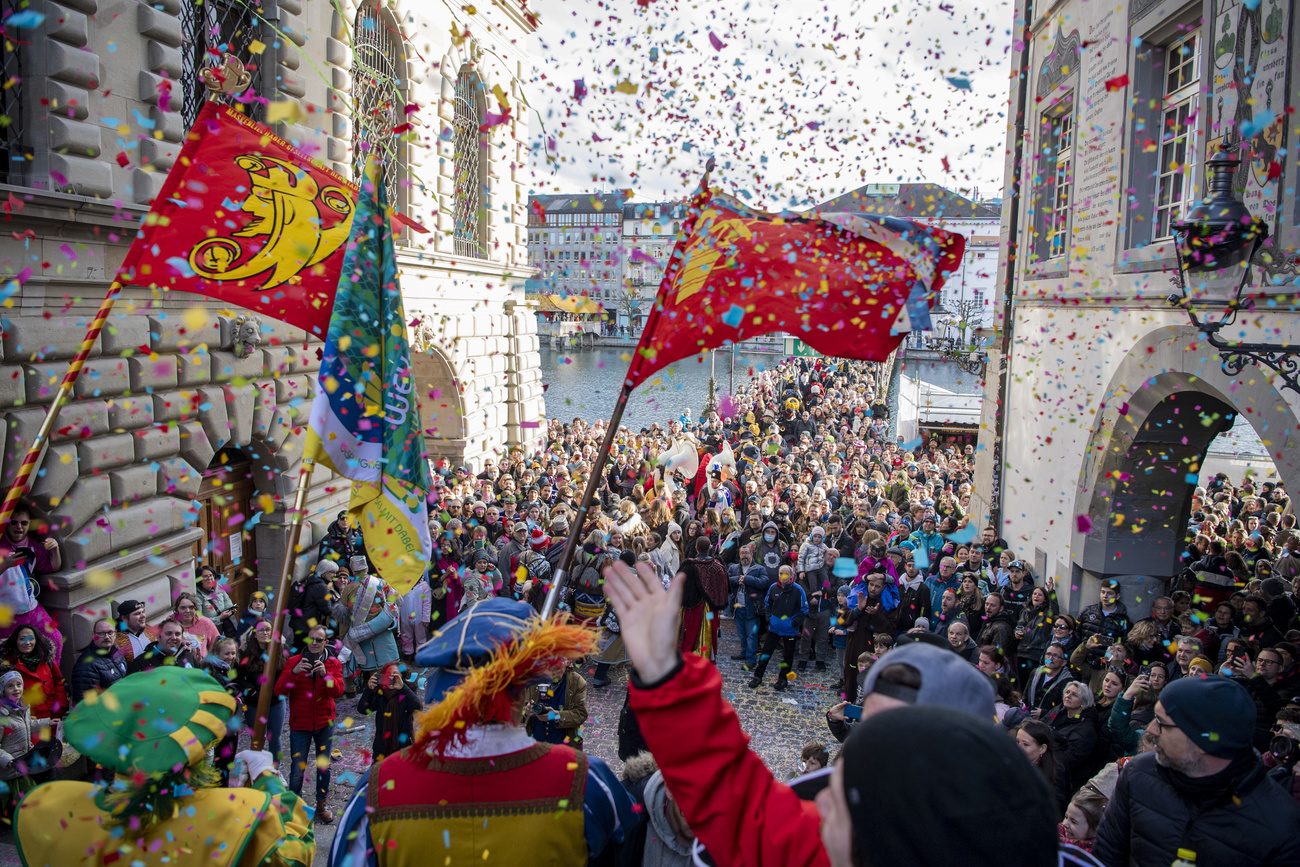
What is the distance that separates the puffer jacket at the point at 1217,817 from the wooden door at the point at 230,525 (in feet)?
30.3

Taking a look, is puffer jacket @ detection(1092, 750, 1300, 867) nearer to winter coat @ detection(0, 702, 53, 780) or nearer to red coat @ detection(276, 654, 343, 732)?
red coat @ detection(276, 654, 343, 732)

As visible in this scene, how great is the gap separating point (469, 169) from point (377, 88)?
3.78 m

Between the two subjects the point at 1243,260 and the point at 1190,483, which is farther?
the point at 1190,483

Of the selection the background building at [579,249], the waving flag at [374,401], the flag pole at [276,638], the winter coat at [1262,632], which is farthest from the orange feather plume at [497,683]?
the background building at [579,249]

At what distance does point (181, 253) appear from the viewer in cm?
418

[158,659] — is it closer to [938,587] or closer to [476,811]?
[476,811]

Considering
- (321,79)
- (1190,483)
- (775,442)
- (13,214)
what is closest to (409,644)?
(13,214)

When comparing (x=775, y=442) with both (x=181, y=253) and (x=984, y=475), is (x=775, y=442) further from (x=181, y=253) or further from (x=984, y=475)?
(x=181, y=253)

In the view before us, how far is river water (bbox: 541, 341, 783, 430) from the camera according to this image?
3625cm

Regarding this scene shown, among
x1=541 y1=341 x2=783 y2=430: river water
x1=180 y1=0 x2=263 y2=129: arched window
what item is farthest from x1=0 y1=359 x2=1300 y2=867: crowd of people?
x1=541 y1=341 x2=783 y2=430: river water

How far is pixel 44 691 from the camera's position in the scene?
5.96m

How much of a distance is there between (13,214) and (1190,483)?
37.0 ft

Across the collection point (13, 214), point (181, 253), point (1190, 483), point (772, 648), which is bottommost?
point (772, 648)

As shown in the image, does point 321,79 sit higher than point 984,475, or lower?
higher
